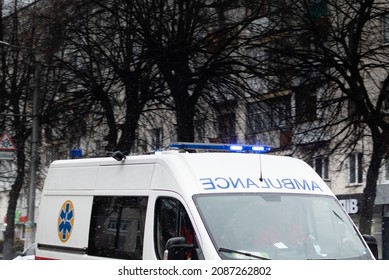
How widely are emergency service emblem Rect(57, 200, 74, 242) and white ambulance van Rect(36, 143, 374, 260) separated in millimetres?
235

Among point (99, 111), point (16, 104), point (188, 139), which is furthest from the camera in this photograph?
point (16, 104)

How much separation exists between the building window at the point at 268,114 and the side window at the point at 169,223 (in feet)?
37.9

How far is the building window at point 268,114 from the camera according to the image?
19094mm

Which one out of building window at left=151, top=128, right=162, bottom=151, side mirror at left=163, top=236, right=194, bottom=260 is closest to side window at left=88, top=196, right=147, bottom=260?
side mirror at left=163, top=236, right=194, bottom=260

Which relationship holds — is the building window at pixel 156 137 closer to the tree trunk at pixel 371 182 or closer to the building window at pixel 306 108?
the building window at pixel 306 108

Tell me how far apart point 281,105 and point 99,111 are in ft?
16.6

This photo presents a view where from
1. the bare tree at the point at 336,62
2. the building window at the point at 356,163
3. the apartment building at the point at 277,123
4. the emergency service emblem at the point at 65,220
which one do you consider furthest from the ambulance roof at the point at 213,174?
the building window at the point at 356,163

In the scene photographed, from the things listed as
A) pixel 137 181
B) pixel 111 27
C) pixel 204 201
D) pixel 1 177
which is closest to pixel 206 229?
pixel 204 201

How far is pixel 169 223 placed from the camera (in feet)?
24.5

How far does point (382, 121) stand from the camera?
16828mm

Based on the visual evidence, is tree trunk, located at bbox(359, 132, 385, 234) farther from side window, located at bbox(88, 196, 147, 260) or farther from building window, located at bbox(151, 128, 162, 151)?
side window, located at bbox(88, 196, 147, 260)

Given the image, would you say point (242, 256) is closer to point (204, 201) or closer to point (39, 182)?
point (204, 201)

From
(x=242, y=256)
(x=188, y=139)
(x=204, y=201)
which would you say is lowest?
(x=242, y=256)

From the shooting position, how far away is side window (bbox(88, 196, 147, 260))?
7.90 meters
